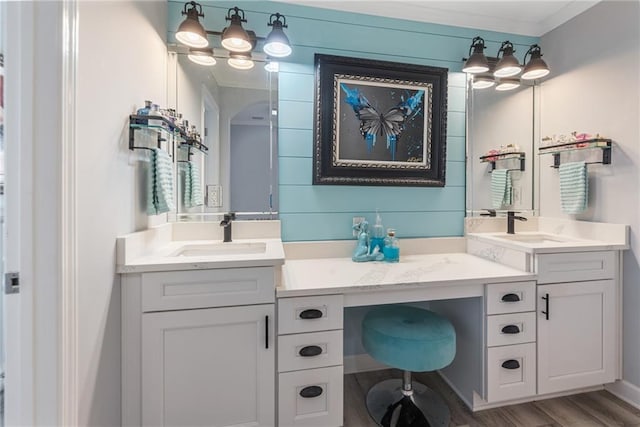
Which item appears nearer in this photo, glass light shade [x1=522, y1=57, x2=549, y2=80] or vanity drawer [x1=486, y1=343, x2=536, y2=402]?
vanity drawer [x1=486, y1=343, x2=536, y2=402]

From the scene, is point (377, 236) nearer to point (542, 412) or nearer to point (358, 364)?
point (358, 364)

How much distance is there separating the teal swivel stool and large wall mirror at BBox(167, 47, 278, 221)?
0.96 meters

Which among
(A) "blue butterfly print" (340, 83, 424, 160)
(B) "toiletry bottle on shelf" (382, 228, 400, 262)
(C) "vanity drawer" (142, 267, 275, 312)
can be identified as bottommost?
(C) "vanity drawer" (142, 267, 275, 312)

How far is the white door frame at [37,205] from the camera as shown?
805 millimetres

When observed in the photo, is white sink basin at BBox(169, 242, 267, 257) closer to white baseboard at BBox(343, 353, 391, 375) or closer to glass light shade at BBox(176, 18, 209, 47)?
white baseboard at BBox(343, 353, 391, 375)

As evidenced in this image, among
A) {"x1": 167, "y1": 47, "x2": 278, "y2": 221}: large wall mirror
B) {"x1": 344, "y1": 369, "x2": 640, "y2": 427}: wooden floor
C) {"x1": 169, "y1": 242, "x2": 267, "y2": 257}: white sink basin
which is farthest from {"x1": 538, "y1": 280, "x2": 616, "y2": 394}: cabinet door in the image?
{"x1": 167, "y1": 47, "x2": 278, "y2": 221}: large wall mirror

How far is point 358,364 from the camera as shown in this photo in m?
2.00

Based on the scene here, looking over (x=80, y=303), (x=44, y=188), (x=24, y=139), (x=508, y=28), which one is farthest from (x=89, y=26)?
(x=508, y=28)

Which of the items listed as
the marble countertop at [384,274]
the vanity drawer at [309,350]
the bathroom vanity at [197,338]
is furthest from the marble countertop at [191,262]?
the vanity drawer at [309,350]

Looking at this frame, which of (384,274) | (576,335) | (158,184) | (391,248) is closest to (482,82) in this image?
(391,248)

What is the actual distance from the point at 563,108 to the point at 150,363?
9.44 ft

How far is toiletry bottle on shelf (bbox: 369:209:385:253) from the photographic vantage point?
1.87 meters

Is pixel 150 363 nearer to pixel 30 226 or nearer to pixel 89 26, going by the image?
pixel 30 226

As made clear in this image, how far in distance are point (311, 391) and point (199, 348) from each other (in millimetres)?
536
